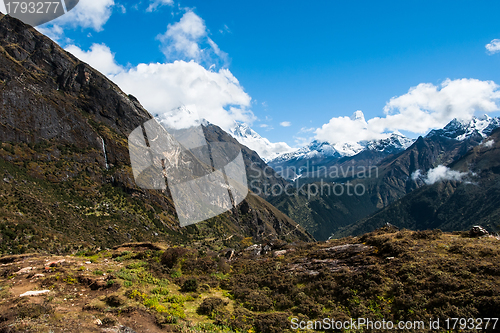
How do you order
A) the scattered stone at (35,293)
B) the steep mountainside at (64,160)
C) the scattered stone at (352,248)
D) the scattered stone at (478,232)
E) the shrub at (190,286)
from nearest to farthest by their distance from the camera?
1. the scattered stone at (35,293)
2. the shrub at (190,286)
3. the scattered stone at (478,232)
4. the scattered stone at (352,248)
5. the steep mountainside at (64,160)

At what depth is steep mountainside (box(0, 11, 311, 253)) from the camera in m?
58.7

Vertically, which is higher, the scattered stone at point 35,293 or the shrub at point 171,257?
the scattered stone at point 35,293

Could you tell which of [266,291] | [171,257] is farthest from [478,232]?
[171,257]

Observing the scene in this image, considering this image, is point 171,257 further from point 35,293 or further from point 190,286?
point 35,293

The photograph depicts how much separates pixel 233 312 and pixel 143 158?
12970cm

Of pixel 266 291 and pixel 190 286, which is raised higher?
pixel 190 286

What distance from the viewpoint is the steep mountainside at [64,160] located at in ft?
193

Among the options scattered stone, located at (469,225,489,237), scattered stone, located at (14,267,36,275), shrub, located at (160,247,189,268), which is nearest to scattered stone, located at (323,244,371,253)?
scattered stone, located at (469,225,489,237)

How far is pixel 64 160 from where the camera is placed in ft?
296

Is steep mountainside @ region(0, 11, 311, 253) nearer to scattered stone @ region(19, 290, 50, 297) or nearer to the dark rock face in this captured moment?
the dark rock face

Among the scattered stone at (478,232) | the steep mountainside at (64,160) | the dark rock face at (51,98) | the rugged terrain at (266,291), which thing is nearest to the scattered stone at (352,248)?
the rugged terrain at (266,291)

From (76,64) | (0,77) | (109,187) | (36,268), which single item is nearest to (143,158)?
(109,187)

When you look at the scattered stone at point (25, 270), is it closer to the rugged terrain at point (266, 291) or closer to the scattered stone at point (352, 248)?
the rugged terrain at point (266, 291)

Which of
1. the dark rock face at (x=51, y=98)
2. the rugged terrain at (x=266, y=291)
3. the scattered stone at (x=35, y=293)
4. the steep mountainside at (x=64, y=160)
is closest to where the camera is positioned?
the rugged terrain at (x=266, y=291)
